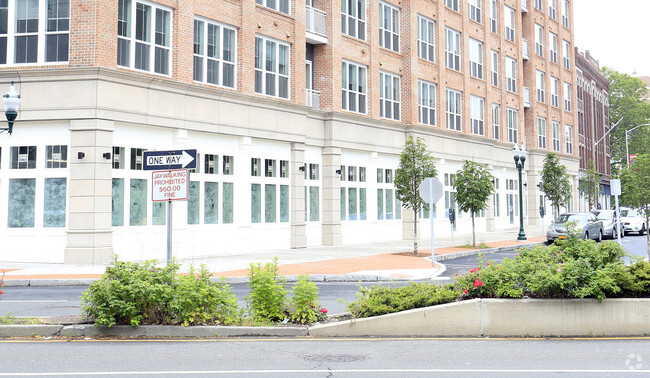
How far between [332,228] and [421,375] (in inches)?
852

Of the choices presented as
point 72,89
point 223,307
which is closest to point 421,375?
point 223,307

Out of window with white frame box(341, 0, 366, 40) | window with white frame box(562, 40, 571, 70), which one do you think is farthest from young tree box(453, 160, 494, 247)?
window with white frame box(562, 40, 571, 70)

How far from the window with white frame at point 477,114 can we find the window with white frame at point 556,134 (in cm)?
1224

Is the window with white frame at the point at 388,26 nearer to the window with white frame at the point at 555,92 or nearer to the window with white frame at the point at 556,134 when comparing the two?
the window with white frame at the point at 555,92

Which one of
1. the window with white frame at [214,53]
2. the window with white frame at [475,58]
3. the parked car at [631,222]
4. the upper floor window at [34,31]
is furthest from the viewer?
the window with white frame at [475,58]

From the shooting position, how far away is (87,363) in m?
7.37

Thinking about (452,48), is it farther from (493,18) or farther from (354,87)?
(354,87)

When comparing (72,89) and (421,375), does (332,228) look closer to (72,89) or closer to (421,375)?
(72,89)

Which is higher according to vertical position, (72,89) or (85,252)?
(72,89)

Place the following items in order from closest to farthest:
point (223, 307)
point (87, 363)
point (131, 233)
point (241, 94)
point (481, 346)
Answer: point (87, 363)
point (481, 346)
point (223, 307)
point (131, 233)
point (241, 94)

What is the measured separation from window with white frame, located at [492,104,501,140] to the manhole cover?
37.0 m

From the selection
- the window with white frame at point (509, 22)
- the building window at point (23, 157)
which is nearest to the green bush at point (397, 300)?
the building window at point (23, 157)

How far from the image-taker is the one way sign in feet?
34.4

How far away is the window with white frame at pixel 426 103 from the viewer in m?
34.8
